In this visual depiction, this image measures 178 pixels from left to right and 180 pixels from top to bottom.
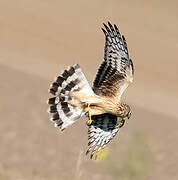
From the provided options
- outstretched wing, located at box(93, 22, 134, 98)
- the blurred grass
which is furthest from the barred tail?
the blurred grass

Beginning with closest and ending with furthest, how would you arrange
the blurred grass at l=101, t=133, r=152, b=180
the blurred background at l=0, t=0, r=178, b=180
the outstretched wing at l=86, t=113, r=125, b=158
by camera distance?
the outstretched wing at l=86, t=113, r=125, b=158 < the blurred grass at l=101, t=133, r=152, b=180 < the blurred background at l=0, t=0, r=178, b=180

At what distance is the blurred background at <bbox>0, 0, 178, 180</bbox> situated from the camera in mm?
11484

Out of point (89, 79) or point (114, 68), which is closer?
point (114, 68)

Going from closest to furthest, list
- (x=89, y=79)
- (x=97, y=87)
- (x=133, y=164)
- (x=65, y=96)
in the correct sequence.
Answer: (x=65, y=96) → (x=97, y=87) → (x=133, y=164) → (x=89, y=79)

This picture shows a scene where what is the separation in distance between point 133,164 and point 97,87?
3.83 metres

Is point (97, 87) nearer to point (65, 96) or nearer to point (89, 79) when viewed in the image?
point (65, 96)

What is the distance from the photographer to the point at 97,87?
695 centimetres

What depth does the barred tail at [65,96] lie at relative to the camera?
6.80 meters

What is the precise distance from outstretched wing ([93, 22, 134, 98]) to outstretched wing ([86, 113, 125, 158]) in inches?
13.0

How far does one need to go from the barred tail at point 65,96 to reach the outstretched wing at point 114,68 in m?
0.15

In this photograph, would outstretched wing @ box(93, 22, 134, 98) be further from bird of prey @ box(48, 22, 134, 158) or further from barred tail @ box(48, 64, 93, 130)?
barred tail @ box(48, 64, 93, 130)

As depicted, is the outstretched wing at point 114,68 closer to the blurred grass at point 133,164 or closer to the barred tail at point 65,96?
the barred tail at point 65,96

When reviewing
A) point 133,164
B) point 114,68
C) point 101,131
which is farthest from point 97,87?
point 133,164
